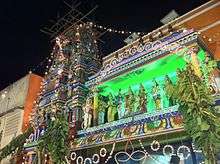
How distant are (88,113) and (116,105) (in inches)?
53.4

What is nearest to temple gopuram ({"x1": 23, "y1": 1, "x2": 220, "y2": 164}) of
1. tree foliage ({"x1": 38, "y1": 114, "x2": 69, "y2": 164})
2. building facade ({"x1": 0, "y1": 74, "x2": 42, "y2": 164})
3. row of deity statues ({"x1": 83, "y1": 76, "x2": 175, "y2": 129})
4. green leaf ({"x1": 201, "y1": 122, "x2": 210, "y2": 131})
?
Result: row of deity statues ({"x1": 83, "y1": 76, "x2": 175, "y2": 129})

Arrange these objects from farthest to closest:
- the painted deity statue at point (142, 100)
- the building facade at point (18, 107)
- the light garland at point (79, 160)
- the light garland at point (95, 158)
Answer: the building facade at point (18, 107), the light garland at point (79, 160), the painted deity statue at point (142, 100), the light garland at point (95, 158)

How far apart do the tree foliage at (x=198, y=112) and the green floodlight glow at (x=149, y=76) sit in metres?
2.29

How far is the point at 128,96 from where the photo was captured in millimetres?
12055

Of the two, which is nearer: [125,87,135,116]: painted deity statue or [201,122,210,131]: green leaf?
[201,122,210,131]: green leaf

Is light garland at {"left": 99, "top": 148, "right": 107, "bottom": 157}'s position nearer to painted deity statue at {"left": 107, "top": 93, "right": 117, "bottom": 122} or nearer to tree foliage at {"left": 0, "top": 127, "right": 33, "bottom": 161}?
painted deity statue at {"left": 107, "top": 93, "right": 117, "bottom": 122}

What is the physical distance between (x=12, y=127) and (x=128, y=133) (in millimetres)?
9730

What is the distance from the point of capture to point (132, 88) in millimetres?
12859

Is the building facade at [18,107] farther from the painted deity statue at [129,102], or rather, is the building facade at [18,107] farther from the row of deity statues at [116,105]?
the painted deity statue at [129,102]

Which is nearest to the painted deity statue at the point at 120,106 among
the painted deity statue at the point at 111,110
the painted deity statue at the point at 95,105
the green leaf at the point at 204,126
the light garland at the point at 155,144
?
the painted deity statue at the point at 111,110

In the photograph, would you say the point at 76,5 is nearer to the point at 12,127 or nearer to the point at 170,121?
the point at 12,127

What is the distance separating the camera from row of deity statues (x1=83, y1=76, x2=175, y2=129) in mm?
11359

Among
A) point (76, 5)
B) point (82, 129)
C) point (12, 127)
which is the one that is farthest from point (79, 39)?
point (12, 127)

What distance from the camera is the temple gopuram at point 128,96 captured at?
31.6 ft
